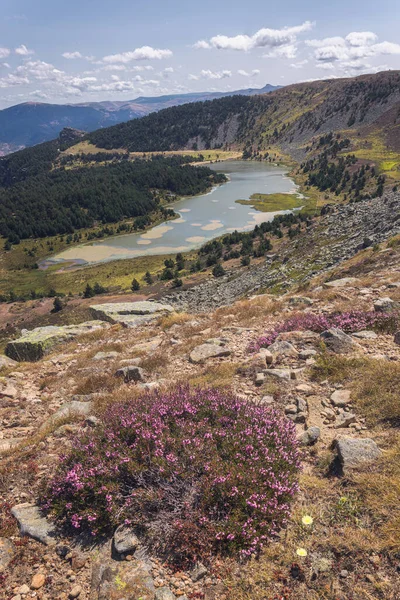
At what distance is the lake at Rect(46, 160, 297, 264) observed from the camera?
95.5 meters

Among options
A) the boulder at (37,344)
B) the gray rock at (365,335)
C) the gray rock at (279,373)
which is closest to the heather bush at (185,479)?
the gray rock at (279,373)

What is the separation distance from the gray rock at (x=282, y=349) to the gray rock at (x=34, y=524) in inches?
237

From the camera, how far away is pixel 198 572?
3.77 metres

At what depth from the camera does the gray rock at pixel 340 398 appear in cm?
635

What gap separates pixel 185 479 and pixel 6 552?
2.39m

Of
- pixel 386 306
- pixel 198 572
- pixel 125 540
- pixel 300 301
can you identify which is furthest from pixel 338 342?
pixel 125 540

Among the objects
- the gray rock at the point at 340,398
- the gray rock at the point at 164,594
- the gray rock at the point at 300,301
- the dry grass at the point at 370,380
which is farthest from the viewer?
the gray rock at the point at 300,301

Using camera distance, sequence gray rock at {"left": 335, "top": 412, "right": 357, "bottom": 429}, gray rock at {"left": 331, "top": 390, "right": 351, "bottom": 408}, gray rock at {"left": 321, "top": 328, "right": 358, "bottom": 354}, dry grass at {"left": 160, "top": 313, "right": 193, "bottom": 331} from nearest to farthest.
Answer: gray rock at {"left": 335, "top": 412, "right": 357, "bottom": 429} < gray rock at {"left": 331, "top": 390, "right": 351, "bottom": 408} < gray rock at {"left": 321, "top": 328, "right": 358, "bottom": 354} < dry grass at {"left": 160, "top": 313, "right": 193, "bottom": 331}

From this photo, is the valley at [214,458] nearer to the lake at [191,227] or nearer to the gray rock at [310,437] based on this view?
the gray rock at [310,437]

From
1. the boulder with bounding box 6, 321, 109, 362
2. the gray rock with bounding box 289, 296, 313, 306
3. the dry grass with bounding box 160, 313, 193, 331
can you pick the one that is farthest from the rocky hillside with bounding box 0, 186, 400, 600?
the boulder with bounding box 6, 321, 109, 362

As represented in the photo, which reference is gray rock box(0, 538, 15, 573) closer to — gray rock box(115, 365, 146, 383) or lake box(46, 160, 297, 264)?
gray rock box(115, 365, 146, 383)

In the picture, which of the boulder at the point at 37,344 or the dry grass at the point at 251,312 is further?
the boulder at the point at 37,344

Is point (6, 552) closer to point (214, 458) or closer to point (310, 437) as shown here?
point (214, 458)

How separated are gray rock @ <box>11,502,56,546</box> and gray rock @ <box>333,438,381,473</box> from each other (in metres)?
3.97
